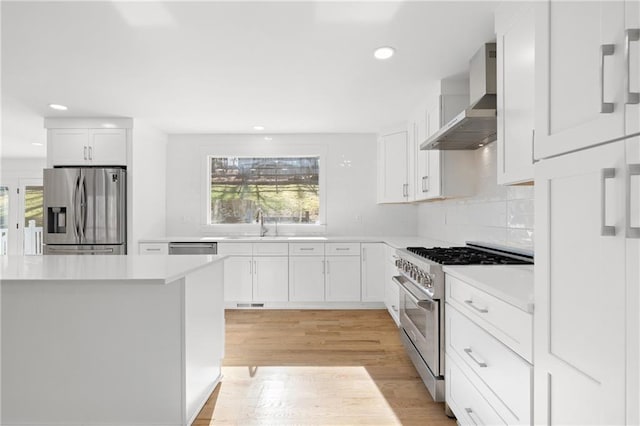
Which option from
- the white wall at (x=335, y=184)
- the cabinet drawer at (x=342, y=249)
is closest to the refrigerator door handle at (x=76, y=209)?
the white wall at (x=335, y=184)

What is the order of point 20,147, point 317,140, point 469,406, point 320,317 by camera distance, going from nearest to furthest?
point 469,406 → point 320,317 → point 317,140 → point 20,147

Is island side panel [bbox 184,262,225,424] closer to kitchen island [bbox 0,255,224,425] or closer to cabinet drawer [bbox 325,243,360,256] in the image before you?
kitchen island [bbox 0,255,224,425]

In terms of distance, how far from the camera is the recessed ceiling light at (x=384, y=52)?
234 centimetres

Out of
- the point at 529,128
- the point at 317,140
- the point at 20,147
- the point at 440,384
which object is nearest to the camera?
the point at 529,128

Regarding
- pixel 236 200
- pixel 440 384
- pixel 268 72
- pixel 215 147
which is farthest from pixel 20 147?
pixel 440 384

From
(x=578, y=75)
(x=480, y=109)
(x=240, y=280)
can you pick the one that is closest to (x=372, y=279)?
(x=240, y=280)

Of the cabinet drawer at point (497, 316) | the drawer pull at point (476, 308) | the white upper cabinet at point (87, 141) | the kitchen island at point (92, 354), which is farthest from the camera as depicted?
the white upper cabinet at point (87, 141)

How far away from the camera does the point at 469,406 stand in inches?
67.4

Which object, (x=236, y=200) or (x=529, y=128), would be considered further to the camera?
(x=236, y=200)

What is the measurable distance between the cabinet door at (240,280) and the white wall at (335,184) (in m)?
0.96

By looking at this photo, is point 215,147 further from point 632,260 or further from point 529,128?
point 632,260

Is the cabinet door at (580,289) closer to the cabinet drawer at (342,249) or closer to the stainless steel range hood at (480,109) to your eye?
the stainless steel range hood at (480,109)

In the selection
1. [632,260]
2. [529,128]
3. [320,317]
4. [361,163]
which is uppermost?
[361,163]

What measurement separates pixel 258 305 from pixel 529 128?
3567 mm
